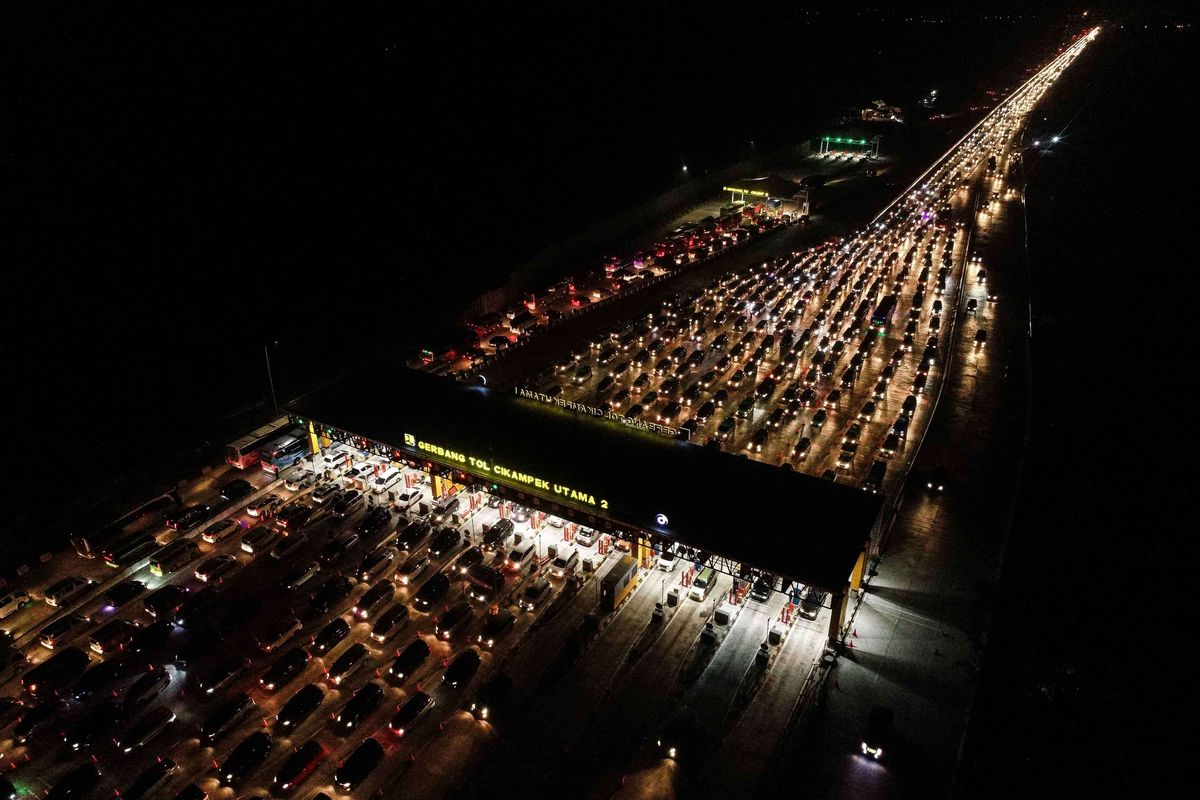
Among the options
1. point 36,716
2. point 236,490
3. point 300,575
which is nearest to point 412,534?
A: point 300,575

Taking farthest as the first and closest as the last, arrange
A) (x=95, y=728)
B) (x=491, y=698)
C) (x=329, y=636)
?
(x=329, y=636), (x=491, y=698), (x=95, y=728)

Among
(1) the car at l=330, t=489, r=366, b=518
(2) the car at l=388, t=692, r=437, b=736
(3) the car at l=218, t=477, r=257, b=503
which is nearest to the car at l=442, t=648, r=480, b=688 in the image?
(2) the car at l=388, t=692, r=437, b=736

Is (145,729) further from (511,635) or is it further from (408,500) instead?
(408,500)

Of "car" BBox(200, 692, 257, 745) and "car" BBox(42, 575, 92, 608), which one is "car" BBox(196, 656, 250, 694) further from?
"car" BBox(42, 575, 92, 608)

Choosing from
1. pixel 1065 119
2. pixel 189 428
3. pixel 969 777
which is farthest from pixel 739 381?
pixel 1065 119

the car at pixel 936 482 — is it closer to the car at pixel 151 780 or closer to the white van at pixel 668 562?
the white van at pixel 668 562

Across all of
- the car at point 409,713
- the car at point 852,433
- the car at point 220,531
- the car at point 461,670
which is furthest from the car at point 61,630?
the car at point 852,433
